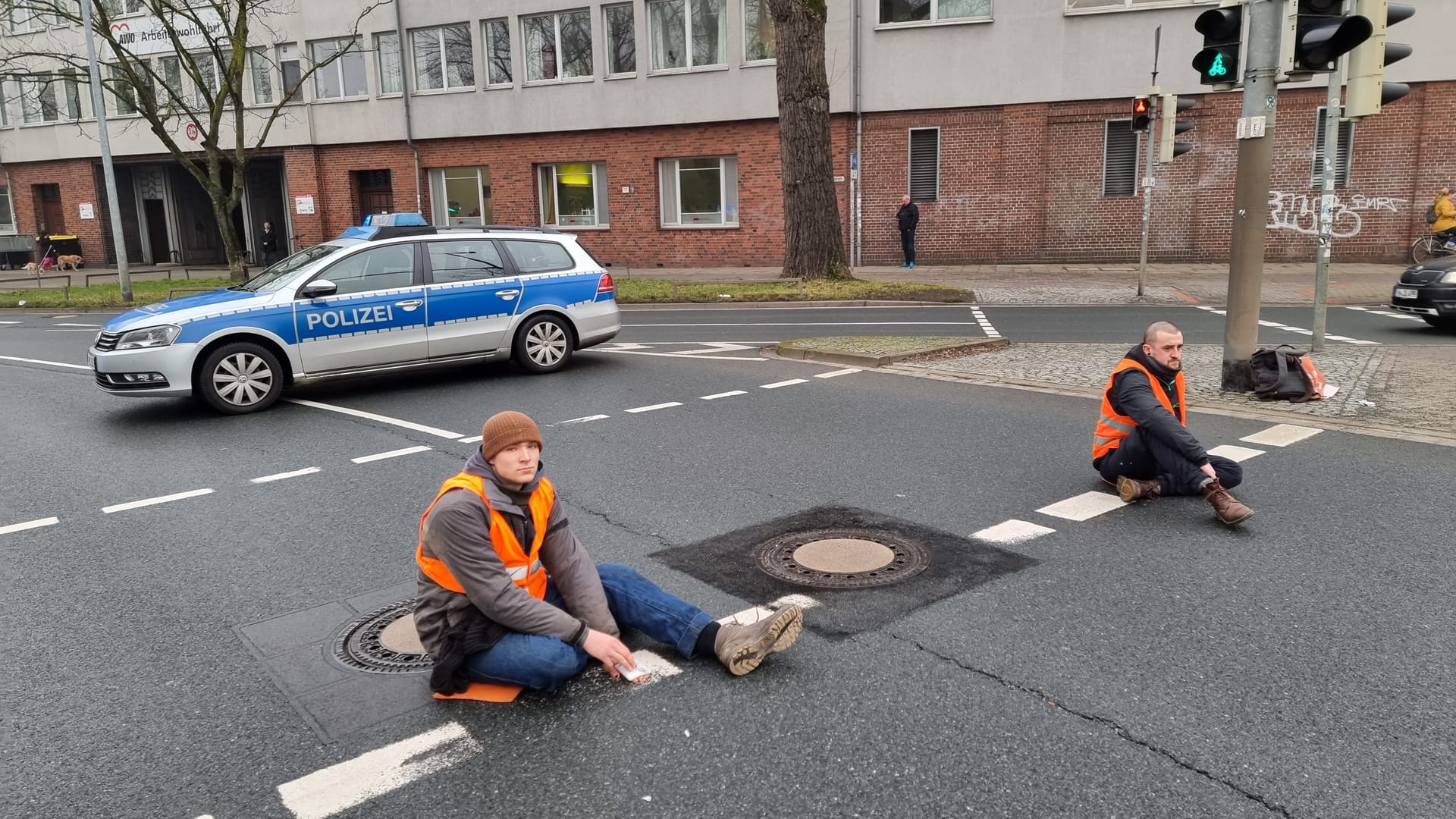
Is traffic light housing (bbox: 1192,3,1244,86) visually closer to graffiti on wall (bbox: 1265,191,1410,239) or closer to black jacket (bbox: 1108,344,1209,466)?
black jacket (bbox: 1108,344,1209,466)

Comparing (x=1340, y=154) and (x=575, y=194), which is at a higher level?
(x=1340, y=154)

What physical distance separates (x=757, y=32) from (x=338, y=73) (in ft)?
46.5

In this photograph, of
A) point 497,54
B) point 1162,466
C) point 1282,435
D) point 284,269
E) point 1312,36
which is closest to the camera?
point 1162,466

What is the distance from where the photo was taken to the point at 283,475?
7715 mm

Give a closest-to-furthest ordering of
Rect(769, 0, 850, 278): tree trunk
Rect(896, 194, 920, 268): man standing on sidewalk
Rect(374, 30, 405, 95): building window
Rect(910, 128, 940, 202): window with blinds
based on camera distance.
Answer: Rect(769, 0, 850, 278): tree trunk → Rect(896, 194, 920, 268): man standing on sidewalk → Rect(910, 128, 940, 202): window with blinds → Rect(374, 30, 405, 95): building window

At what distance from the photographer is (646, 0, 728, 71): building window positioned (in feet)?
93.1

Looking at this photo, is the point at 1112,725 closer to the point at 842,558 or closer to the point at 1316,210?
the point at 842,558

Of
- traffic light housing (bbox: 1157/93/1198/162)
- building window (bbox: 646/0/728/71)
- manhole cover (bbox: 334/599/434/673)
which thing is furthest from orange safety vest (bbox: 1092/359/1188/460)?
building window (bbox: 646/0/728/71)

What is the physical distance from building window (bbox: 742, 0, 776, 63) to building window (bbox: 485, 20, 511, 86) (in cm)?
739

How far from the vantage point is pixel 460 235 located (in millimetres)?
11586

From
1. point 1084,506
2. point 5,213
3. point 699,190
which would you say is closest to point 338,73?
point 699,190

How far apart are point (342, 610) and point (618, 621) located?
1432 millimetres

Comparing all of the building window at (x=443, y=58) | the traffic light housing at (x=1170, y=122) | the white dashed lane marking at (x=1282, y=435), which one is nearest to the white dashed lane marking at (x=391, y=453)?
the white dashed lane marking at (x=1282, y=435)

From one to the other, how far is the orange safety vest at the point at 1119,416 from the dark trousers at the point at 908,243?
20151 millimetres
